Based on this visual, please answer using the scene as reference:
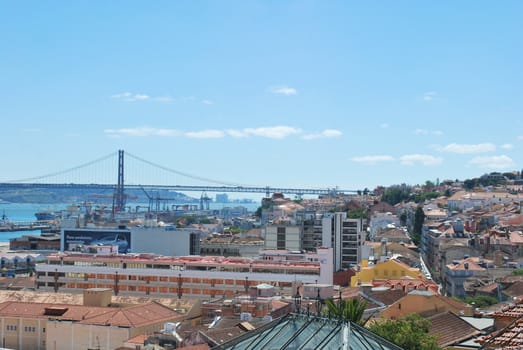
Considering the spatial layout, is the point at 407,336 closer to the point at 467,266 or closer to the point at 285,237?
the point at 467,266

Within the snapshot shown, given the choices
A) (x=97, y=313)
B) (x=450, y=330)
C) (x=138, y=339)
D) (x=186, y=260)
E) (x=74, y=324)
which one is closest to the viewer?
(x=450, y=330)

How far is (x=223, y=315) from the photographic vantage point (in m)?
25.1

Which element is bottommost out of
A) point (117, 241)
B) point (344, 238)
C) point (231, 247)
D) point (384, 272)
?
point (231, 247)

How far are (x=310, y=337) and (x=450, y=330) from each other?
10.7 m

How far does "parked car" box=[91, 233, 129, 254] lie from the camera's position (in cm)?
4644

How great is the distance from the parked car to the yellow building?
1684cm

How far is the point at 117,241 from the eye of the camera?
153ft

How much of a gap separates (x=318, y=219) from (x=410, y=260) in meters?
7.60

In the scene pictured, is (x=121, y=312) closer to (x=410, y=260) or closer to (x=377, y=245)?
(x=410, y=260)

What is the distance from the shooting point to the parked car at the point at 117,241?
4644 cm

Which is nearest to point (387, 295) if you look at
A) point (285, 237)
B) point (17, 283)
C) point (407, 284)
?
point (407, 284)

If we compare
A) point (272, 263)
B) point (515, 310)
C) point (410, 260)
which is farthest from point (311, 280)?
point (515, 310)

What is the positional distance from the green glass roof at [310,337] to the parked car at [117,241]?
126 ft

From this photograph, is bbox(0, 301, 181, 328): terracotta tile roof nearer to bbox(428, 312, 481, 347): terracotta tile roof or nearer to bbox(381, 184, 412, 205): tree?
bbox(428, 312, 481, 347): terracotta tile roof
